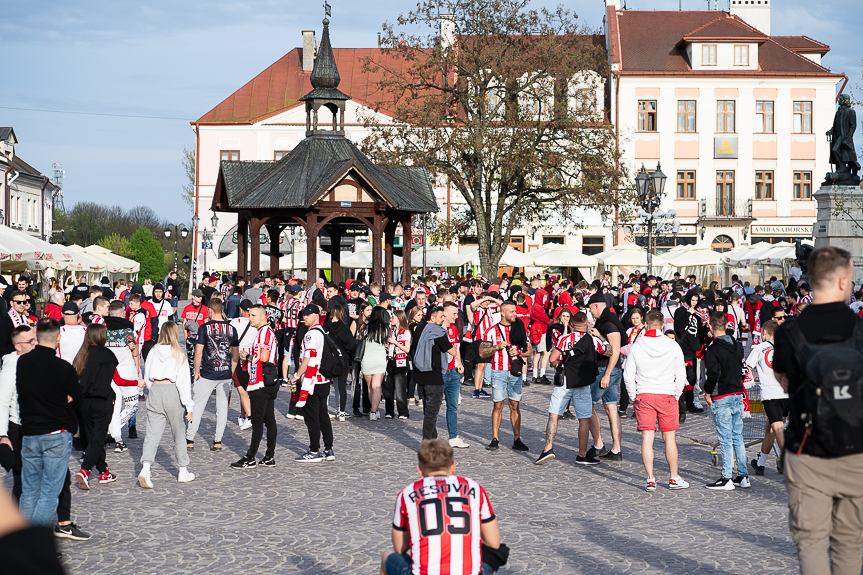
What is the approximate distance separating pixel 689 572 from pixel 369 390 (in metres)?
8.24

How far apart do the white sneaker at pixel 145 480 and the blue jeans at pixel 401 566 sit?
5608 mm

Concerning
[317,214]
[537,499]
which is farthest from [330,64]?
[537,499]

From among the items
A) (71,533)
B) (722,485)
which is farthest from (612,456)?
(71,533)

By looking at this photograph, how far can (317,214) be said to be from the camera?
24.4 meters

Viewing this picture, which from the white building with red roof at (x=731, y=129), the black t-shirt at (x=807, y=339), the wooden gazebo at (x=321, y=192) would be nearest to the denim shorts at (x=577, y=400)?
the black t-shirt at (x=807, y=339)

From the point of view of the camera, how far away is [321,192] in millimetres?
23719

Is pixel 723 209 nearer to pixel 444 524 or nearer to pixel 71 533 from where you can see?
pixel 71 533

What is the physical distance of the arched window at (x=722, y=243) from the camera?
175 feet

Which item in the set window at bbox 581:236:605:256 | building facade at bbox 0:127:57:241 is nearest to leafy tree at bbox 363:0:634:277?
window at bbox 581:236:605:256

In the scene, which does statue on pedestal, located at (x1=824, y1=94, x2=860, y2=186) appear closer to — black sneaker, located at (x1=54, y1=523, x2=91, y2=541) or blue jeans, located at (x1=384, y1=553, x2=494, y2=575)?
black sneaker, located at (x1=54, y1=523, x2=91, y2=541)

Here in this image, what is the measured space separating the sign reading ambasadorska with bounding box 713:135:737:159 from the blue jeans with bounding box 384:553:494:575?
52.5m

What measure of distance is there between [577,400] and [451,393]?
1846mm

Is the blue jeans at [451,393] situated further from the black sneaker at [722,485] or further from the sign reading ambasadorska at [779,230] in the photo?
the sign reading ambasadorska at [779,230]

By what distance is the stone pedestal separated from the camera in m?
23.2
